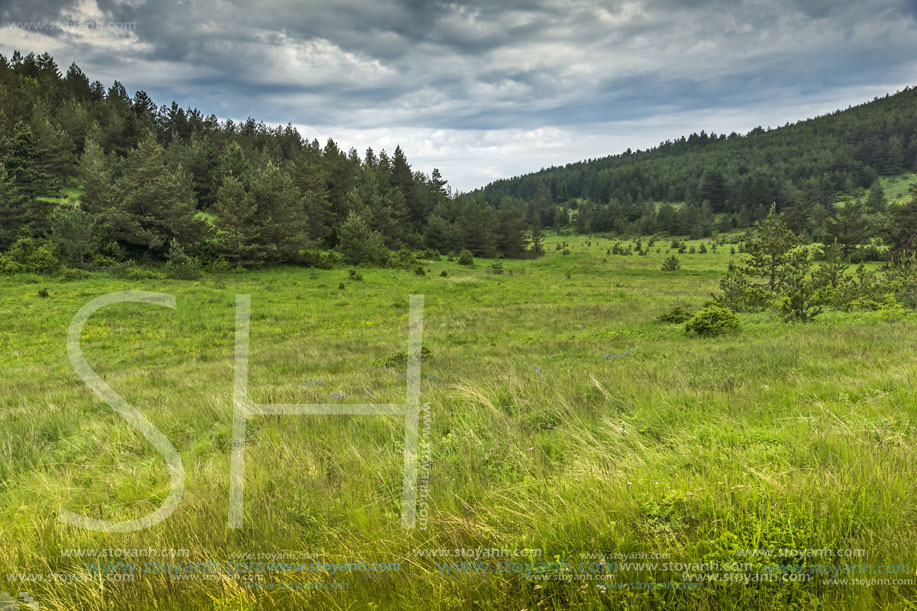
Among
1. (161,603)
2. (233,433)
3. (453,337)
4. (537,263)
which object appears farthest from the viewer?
(537,263)

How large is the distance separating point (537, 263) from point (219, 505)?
209 feet

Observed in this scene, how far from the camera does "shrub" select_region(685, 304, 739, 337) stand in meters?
14.1

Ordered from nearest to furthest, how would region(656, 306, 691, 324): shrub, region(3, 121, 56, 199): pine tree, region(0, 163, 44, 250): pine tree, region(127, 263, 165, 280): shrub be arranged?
1. region(656, 306, 691, 324): shrub
2. region(127, 263, 165, 280): shrub
3. region(0, 163, 44, 250): pine tree
4. region(3, 121, 56, 199): pine tree

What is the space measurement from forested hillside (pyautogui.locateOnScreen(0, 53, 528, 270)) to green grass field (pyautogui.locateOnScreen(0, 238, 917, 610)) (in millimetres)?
37073

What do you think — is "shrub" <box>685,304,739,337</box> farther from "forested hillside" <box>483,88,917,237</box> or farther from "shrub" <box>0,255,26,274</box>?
"forested hillside" <box>483,88,917,237</box>

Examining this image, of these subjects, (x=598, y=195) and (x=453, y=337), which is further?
(x=598, y=195)

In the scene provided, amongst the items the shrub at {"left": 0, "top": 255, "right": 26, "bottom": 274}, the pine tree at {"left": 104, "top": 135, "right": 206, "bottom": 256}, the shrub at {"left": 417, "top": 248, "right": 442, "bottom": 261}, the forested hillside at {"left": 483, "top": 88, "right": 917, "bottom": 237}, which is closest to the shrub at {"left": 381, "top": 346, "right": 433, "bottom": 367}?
the shrub at {"left": 0, "top": 255, "right": 26, "bottom": 274}

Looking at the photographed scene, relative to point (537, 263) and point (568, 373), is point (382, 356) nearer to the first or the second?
point (568, 373)

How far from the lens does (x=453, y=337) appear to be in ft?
57.2

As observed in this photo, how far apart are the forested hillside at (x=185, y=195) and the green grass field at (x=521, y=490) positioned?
37073 mm

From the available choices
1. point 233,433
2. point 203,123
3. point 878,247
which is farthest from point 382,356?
point 203,123

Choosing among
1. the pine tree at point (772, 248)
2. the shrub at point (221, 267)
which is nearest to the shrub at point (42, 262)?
the shrub at point (221, 267)

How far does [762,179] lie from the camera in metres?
118

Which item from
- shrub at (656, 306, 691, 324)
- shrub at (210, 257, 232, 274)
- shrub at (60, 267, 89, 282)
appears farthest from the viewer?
shrub at (210, 257, 232, 274)
